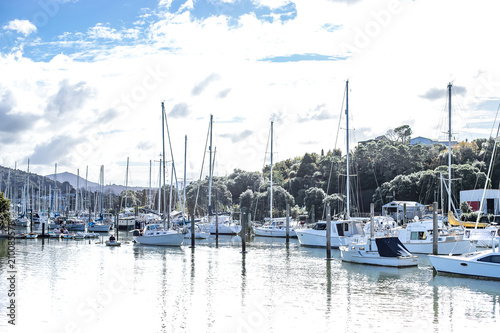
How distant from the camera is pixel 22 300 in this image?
90.5 feet

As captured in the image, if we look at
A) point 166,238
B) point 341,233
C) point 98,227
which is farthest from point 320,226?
point 98,227

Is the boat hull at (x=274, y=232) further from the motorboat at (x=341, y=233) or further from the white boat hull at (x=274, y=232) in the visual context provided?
the motorboat at (x=341, y=233)

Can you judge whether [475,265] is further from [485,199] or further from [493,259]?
[485,199]

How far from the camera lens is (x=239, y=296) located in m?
29.1

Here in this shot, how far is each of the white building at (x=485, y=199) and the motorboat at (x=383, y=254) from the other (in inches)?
1486

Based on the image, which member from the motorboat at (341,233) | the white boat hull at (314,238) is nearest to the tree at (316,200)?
the white boat hull at (314,238)

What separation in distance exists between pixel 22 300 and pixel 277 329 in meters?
13.3

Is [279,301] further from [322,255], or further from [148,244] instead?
[148,244]

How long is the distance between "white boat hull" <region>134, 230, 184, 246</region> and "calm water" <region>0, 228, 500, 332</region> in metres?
10.5

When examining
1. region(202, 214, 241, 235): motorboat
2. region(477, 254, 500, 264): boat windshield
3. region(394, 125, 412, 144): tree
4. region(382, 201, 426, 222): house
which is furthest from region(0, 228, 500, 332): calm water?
region(394, 125, 412, 144): tree

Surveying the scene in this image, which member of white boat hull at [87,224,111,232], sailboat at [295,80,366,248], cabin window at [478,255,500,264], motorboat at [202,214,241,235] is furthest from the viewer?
white boat hull at [87,224,111,232]

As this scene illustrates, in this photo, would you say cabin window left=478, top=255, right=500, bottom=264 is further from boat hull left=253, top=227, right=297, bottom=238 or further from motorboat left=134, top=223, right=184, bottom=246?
boat hull left=253, top=227, right=297, bottom=238

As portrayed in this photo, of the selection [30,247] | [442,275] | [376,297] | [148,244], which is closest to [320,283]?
[376,297]

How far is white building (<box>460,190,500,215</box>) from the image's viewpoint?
73562 millimetres
